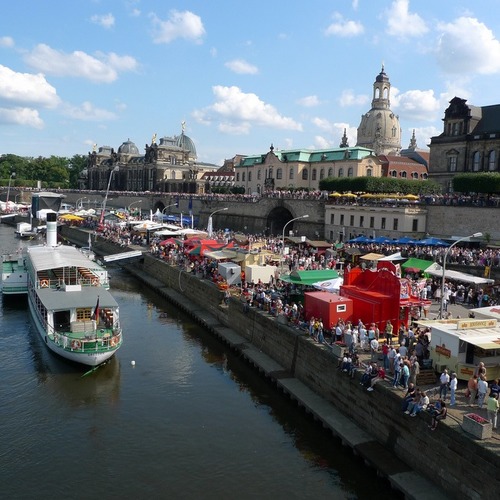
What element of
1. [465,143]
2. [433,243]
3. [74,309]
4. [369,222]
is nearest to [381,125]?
[465,143]

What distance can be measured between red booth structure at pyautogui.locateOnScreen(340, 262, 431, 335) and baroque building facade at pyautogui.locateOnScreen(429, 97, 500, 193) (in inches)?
1729

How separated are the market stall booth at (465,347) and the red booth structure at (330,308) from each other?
6346 millimetres

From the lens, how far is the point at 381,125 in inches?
5034

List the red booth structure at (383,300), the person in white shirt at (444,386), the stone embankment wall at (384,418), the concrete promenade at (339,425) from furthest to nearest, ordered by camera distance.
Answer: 1. the red booth structure at (383,300)
2. the person in white shirt at (444,386)
3. the concrete promenade at (339,425)
4. the stone embankment wall at (384,418)

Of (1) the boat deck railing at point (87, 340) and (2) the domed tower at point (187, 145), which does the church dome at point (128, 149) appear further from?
(1) the boat deck railing at point (87, 340)

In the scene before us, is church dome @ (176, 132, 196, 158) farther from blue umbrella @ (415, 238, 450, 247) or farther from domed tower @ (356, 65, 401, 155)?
blue umbrella @ (415, 238, 450, 247)

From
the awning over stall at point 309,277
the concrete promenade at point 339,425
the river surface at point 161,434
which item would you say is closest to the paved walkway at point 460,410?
the concrete promenade at point 339,425

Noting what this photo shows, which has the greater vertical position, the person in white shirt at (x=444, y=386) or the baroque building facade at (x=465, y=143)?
the baroque building facade at (x=465, y=143)

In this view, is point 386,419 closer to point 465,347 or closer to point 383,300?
point 465,347

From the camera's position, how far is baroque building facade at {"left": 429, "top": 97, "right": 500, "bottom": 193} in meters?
64.6

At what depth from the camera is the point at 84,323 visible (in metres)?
30.5

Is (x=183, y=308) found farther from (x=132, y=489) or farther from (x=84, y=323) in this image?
(x=132, y=489)

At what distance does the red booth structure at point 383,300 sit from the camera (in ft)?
84.5

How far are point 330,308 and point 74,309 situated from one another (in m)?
14.7
